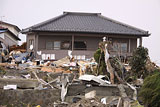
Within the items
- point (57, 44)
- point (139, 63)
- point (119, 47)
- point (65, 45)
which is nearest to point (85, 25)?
point (65, 45)

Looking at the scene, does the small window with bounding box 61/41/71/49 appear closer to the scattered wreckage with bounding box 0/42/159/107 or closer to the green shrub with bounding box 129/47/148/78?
the scattered wreckage with bounding box 0/42/159/107

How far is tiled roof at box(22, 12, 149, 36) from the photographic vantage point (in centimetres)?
2055

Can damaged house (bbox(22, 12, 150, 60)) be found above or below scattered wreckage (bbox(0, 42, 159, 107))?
above

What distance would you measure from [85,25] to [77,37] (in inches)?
57.6

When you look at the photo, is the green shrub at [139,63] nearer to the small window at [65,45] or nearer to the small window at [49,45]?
the small window at [65,45]

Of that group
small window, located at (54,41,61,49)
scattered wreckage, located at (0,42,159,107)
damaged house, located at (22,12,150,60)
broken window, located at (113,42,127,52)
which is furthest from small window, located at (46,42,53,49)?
scattered wreckage, located at (0,42,159,107)

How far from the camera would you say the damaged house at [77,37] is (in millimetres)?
20297

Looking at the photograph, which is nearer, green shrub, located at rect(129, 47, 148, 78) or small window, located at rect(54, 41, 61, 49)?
green shrub, located at rect(129, 47, 148, 78)

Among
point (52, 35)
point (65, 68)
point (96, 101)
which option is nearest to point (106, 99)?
point (96, 101)

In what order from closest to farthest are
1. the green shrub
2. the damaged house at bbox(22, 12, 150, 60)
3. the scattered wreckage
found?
the scattered wreckage < the green shrub < the damaged house at bbox(22, 12, 150, 60)

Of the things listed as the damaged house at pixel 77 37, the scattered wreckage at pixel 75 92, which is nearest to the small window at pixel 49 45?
the damaged house at pixel 77 37

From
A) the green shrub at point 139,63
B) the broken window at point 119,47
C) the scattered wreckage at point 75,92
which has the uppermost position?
the broken window at point 119,47

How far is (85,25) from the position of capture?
22266 millimetres

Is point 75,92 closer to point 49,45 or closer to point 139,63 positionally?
point 139,63
